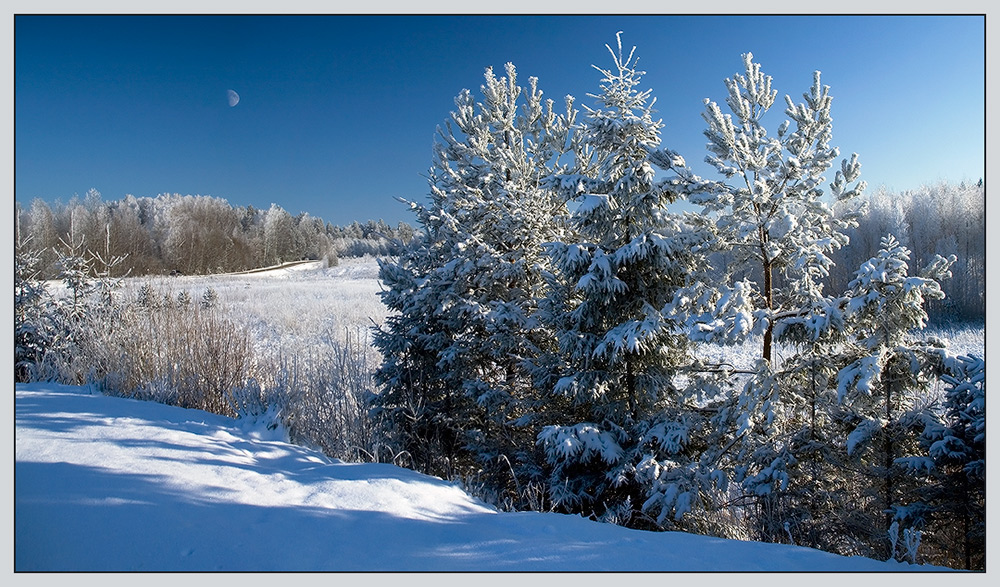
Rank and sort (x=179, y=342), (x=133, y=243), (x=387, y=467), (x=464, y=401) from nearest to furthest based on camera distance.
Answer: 1. (x=387, y=467)
2. (x=179, y=342)
3. (x=464, y=401)
4. (x=133, y=243)

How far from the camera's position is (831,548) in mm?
3564

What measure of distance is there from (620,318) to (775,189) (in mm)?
2031

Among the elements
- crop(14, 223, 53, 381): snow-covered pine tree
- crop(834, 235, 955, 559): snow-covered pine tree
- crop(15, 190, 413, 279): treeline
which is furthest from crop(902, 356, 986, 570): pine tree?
crop(14, 223, 53, 381): snow-covered pine tree

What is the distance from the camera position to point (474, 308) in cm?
644

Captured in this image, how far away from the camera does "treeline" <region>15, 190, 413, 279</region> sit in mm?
6070

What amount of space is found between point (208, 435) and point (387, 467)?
121 centimetres

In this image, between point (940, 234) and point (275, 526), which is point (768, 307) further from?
point (940, 234)

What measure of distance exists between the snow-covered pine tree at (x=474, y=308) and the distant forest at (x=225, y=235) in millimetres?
1248

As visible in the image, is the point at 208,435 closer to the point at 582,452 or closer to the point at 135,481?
the point at 135,481

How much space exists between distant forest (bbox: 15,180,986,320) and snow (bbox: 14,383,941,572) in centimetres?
194

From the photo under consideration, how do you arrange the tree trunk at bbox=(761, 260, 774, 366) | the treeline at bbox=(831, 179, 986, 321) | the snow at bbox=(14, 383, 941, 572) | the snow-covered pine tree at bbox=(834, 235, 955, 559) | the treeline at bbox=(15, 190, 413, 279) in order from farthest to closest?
the treeline at bbox=(15, 190, 413, 279)
the tree trunk at bbox=(761, 260, 774, 366)
the snow-covered pine tree at bbox=(834, 235, 955, 559)
the treeline at bbox=(831, 179, 986, 321)
the snow at bbox=(14, 383, 941, 572)

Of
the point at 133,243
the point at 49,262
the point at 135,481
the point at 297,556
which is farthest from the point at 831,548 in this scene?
the point at 133,243

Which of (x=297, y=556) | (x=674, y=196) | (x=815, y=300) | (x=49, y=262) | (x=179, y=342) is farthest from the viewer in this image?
(x=49, y=262)

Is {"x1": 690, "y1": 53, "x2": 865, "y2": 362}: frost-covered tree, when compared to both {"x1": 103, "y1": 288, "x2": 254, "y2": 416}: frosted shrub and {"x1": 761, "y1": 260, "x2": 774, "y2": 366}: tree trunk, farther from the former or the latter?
{"x1": 103, "y1": 288, "x2": 254, "y2": 416}: frosted shrub
